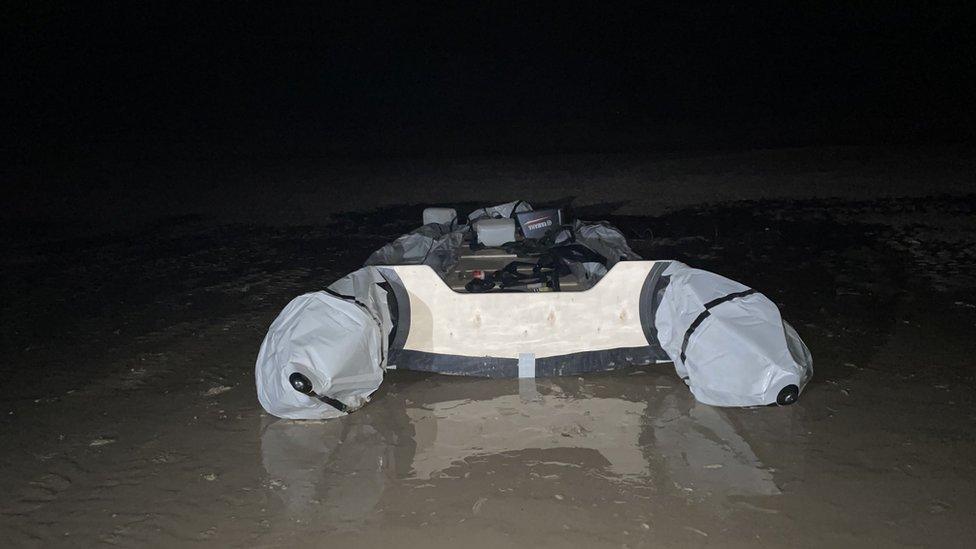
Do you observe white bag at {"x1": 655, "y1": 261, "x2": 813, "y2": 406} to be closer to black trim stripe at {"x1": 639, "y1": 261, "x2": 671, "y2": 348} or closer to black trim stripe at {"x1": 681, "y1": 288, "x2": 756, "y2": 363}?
black trim stripe at {"x1": 681, "y1": 288, "x2": 756, "y2": 363}

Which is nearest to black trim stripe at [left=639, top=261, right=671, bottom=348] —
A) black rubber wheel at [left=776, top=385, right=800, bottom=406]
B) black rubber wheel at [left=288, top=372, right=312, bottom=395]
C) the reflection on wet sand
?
the reflection on wet sand

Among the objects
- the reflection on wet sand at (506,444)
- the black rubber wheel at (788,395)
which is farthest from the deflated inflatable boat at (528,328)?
the reflection on wet sand at (506,444)

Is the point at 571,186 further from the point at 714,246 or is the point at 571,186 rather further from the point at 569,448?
the point at 569,448

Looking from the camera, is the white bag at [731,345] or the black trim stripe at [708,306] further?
the black trim stripe at [708,306]

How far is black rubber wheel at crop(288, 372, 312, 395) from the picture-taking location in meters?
3.82

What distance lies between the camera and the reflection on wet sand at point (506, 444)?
3.38 meters

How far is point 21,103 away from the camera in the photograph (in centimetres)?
2098

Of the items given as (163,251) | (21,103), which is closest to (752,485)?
(163,251)

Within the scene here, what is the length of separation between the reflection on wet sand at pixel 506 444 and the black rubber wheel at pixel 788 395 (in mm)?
242

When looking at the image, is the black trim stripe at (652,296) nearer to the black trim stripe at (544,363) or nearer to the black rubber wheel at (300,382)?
the black trim stripe at (544,363)

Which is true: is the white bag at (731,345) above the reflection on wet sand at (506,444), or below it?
above

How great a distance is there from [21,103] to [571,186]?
16635 millimetres

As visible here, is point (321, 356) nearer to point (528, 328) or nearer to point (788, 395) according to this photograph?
point (528, 328)

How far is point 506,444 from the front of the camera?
→ 3.72 metres
